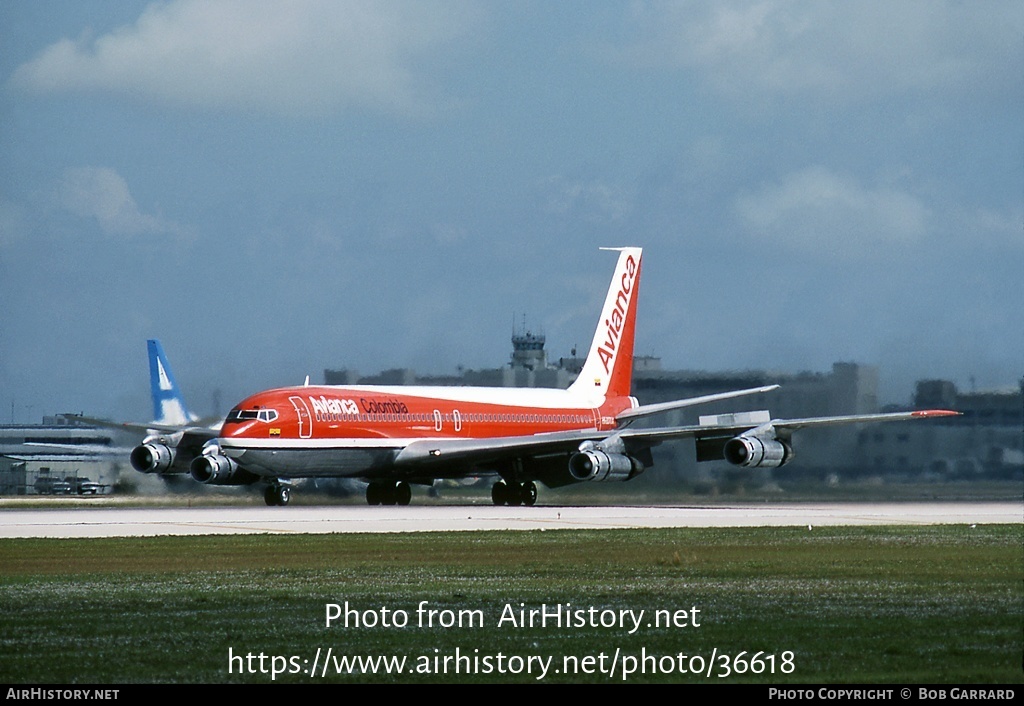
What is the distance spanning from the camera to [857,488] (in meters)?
48.9

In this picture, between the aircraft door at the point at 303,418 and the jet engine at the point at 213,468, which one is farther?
the aircraft door at the point at 303,418

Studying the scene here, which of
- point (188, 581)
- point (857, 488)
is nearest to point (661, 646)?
point (188, 581)

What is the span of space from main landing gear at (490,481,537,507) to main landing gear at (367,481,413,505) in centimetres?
293

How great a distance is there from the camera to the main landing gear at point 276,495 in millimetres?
51312

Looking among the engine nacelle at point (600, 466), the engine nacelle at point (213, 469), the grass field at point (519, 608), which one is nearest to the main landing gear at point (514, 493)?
the engine nacelle at point (600, 466)

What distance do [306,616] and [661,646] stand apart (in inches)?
184

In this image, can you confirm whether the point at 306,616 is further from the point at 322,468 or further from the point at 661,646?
the point at 322,468

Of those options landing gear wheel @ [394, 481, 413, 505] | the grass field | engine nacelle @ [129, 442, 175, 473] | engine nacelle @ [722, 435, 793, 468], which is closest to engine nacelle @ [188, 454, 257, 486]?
engine nacelle @ [129, 442, 175, 473]

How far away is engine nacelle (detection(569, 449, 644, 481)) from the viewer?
5150 centimetres

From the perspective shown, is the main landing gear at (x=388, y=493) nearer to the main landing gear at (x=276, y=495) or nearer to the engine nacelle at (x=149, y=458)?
the main landing gear at (x=276, y=495)

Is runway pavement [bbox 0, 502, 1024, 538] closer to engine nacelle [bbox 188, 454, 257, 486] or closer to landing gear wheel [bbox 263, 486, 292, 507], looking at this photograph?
engine nacelle [bbox 188, 454, 257, 486]

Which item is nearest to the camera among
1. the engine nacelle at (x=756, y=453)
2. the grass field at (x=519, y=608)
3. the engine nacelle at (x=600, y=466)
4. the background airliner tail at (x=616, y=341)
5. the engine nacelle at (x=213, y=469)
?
the grass field at (x=519, y=608)

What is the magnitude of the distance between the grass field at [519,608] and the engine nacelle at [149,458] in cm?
2097

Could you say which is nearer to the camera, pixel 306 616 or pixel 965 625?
pixel 965 625
